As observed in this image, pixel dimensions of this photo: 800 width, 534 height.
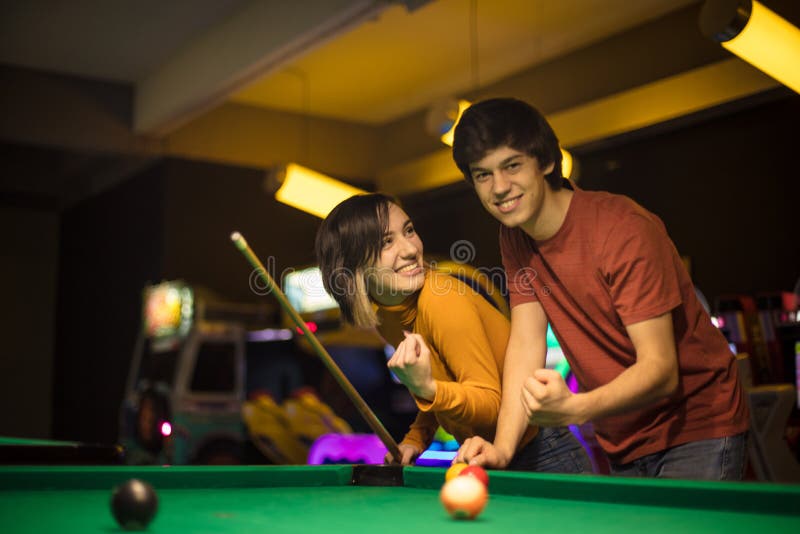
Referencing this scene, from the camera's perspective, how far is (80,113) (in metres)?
7.42

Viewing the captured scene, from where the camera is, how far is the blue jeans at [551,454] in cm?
234

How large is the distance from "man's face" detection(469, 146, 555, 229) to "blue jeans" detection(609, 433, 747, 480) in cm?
69

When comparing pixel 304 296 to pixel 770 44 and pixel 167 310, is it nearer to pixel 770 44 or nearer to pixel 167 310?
pixel 167 310

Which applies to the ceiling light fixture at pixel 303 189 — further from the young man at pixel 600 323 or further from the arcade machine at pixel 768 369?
the young man at pixel 600 323

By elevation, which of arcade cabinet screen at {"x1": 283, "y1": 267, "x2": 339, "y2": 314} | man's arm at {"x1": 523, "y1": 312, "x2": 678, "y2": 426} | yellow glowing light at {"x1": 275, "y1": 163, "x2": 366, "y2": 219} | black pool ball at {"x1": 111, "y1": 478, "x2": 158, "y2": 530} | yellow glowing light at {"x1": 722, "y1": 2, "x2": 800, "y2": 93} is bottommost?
black pool ball at {"x1": 111, "y1": 478, "x2": 158, "y2": 530}

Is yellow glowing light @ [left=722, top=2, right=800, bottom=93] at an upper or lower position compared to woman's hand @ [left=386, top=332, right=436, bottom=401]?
upper

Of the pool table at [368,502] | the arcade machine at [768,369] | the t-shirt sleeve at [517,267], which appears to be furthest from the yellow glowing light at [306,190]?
the pool table at [368,502]

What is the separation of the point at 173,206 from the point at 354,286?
5453mm

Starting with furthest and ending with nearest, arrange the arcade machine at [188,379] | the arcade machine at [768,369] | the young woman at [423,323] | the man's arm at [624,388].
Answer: the arcade machine at [188,379] < the arcade machine at [768,369] < the young woman at [423,323] < the man's arm at [624,388]

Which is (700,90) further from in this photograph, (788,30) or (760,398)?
(760,398)

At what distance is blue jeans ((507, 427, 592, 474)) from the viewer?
92.0 inches

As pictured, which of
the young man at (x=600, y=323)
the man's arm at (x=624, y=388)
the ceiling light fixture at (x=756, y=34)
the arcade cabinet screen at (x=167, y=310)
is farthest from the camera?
the arcade cabinet screen at (x=167, y=310)

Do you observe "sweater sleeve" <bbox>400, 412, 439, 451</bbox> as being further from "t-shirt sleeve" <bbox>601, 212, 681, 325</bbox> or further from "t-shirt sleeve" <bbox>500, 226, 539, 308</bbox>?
"t-shirt sleeve" <bbox>601, 212, 681, 325</bbox>

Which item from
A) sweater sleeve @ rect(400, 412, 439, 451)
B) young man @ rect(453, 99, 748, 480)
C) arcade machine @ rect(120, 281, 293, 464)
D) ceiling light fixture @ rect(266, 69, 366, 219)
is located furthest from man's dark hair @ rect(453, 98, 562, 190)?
arcade machine @ rect(120, 281, 293, 464)
